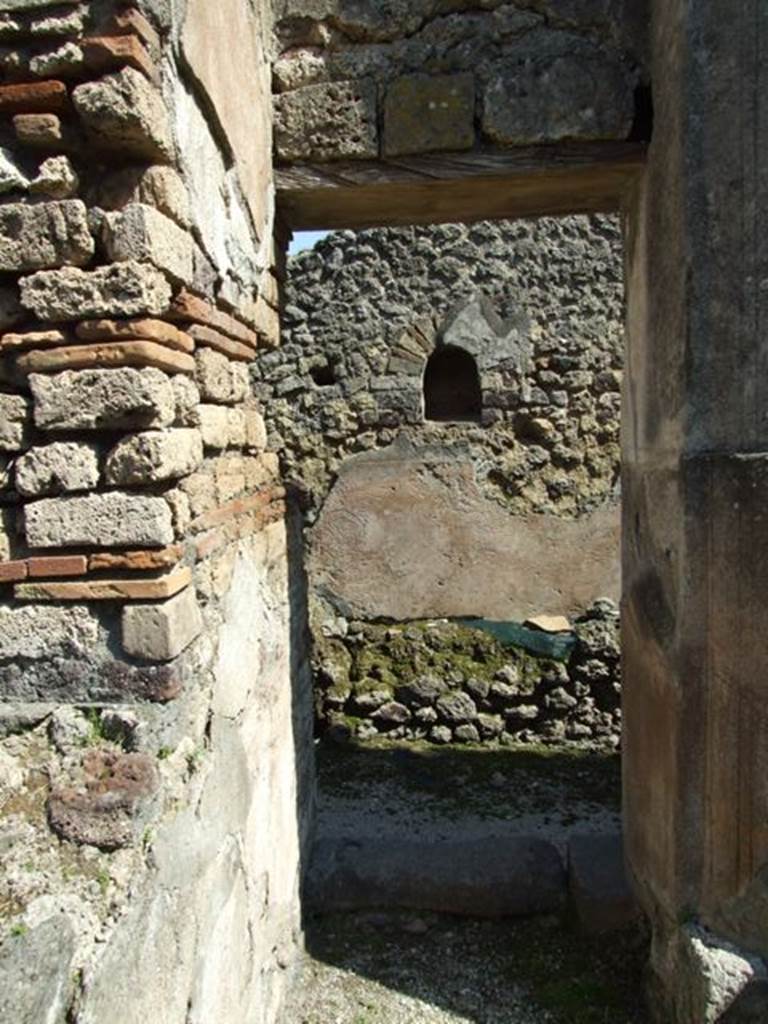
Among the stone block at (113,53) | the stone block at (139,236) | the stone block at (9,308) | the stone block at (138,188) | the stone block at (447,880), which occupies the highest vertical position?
the stone block at (113,53)

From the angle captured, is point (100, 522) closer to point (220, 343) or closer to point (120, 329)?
point (120, 329)

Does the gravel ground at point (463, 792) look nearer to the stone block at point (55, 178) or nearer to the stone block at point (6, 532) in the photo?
the stone block at point (6, 532)

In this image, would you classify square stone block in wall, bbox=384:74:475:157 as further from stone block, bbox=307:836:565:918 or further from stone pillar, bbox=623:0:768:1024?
stone block, bbox=307:836:565:918

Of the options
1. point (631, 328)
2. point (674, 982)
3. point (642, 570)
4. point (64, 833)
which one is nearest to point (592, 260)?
point (631, 328)

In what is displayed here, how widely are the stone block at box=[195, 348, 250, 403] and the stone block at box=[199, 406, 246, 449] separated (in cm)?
3

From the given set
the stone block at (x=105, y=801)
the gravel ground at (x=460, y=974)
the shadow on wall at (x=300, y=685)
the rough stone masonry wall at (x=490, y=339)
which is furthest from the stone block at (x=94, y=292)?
the rough stone masonry wall at (x=490, y=339)

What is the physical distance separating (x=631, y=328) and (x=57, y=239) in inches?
73.7

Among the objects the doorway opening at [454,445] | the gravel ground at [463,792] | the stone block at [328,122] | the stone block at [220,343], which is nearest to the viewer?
the stone block at [220,343]

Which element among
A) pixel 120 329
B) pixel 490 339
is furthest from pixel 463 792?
pixel 120 329

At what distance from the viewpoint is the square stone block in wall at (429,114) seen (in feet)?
8.00

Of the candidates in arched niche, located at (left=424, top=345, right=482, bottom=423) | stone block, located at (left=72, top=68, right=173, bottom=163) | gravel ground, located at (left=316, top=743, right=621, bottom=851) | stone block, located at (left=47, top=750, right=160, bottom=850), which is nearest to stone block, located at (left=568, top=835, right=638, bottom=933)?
gravel ground, located at (left=316, top=743, right=621, bottom=851)

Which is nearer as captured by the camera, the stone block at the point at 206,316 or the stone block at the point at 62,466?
the stone block at the point at 62,466

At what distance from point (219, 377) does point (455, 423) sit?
3892 mm

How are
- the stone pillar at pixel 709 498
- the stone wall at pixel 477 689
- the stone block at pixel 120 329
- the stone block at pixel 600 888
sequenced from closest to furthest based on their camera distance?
1. the stone block at pixel 120 329
2. the stone pillar at pixel 709 498
3. the stone block at pixel 600 888
4. the stone wall at pixel 477 689
